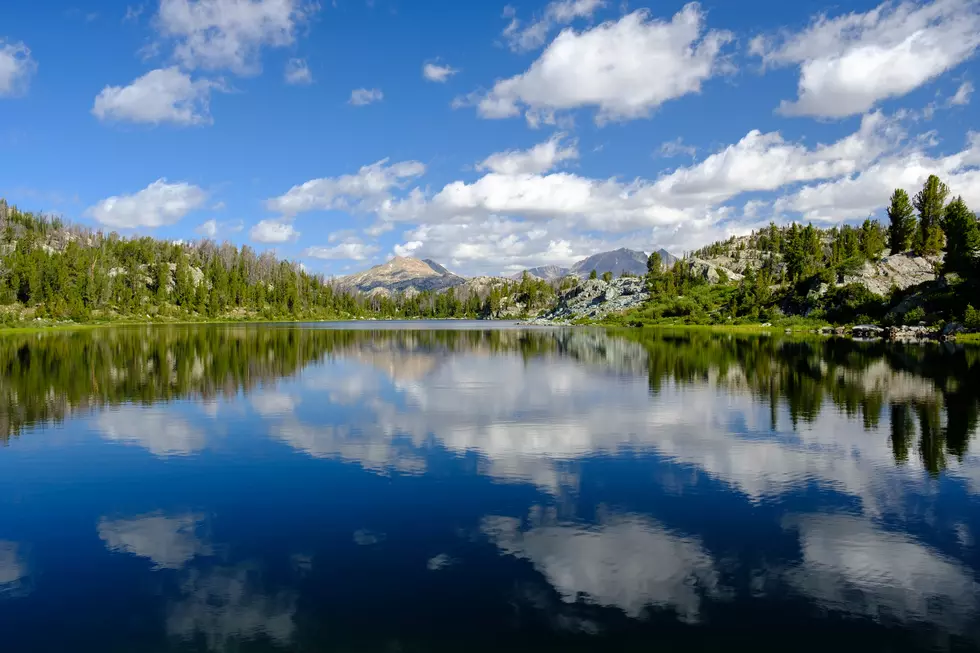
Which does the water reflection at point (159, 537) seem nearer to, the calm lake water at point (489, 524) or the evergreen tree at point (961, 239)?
the calm lake water at point (489, 524)

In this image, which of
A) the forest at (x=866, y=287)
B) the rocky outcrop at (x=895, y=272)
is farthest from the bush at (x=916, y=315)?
the rocky outcrop at (x=895, y=272)

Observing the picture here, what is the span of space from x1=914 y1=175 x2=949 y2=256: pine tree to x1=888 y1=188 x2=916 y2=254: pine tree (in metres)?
2.83

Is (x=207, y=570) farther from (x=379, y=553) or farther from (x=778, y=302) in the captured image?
(x=778, y=302)

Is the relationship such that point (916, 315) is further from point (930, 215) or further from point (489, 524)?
point (489, 524)

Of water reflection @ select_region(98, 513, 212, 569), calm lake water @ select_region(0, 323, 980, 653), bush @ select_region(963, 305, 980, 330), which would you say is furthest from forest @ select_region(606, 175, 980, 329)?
water reflection @ select_region(98, 513, 212, 569)

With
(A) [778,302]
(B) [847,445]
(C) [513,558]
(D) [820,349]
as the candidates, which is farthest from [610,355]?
(A) [778,302]

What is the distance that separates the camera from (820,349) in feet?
258

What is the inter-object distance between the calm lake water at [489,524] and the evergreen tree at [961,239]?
305 ft

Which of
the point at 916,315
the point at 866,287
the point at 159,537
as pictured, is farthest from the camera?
the point at 866,287

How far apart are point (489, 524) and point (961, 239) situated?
127113 millimetres

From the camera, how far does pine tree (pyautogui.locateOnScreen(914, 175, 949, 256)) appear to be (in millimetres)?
143875

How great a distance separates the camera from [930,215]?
479 ft

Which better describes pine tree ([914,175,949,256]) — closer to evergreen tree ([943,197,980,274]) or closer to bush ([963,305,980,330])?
evergreen tree ([943,197,980,274])

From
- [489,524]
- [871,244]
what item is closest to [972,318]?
[871,244]
